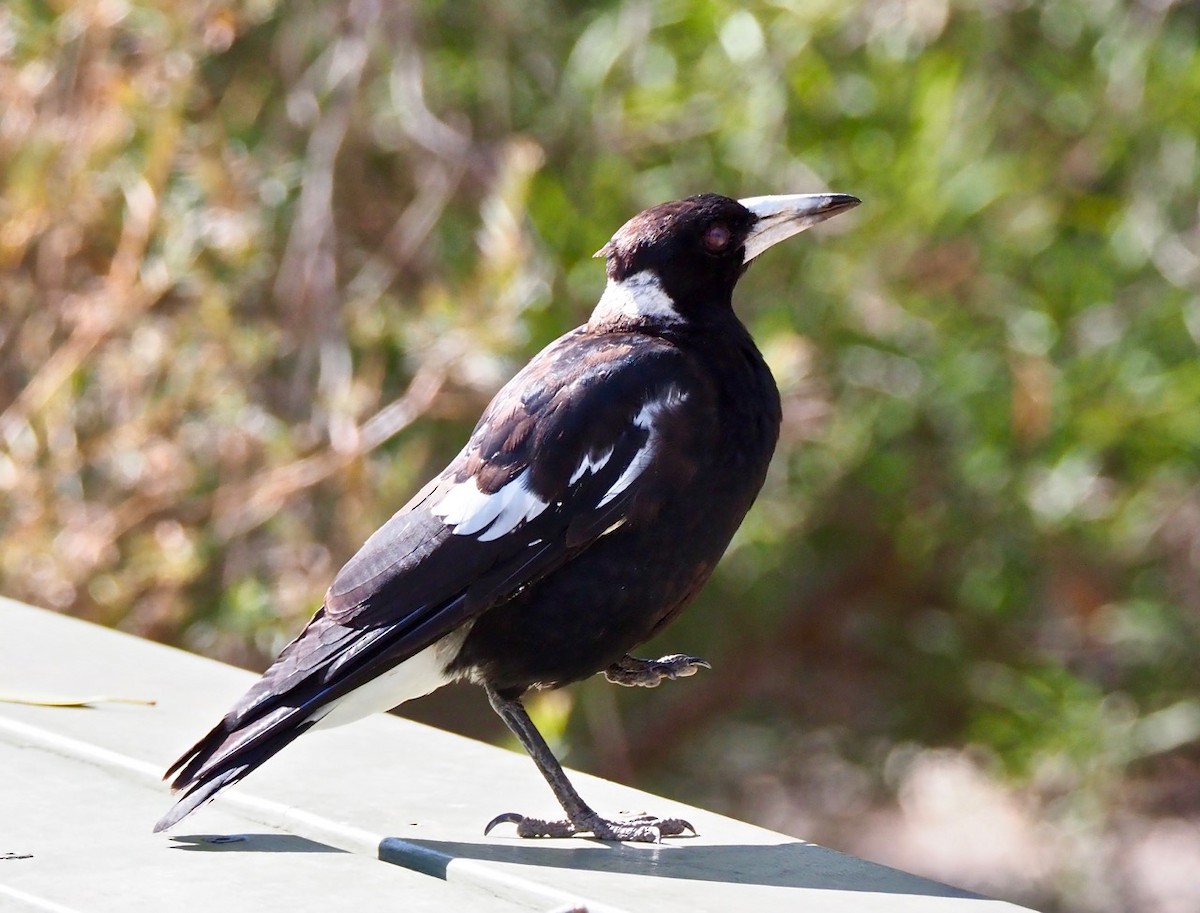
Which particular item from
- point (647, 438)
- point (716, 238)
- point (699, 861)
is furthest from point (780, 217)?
point (699, 861)

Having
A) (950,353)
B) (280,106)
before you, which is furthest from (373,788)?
(280,106)

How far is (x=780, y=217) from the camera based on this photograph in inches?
111

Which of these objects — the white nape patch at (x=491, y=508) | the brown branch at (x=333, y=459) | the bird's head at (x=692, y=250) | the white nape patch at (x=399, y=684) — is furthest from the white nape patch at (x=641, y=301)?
the brown branch at (x=333, y=459)

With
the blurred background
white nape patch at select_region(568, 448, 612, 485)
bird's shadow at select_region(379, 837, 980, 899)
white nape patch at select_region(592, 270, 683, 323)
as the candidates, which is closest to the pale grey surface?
bird's shadow at select_region(379, 837, 980, 899)

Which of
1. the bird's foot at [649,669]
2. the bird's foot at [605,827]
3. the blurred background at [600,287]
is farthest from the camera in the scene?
the blurred background at [600,287]

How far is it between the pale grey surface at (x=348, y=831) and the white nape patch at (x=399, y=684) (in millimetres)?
55

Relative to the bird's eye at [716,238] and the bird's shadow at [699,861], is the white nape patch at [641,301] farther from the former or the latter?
the bird's shadow at [699,861]

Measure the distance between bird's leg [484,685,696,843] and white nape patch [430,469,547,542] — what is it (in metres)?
0.29

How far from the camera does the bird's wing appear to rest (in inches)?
89.0

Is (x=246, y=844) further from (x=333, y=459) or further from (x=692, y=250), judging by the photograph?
(x=333, y=459)

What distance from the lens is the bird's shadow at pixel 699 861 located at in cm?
189

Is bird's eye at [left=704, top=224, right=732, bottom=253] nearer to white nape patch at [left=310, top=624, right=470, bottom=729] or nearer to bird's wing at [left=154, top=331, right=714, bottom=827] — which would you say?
bird's wing at [left=154, top=331, right=714, bottom=827]

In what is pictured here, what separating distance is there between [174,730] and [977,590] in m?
→ 2.49

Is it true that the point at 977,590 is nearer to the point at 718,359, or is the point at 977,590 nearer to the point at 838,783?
the point at 838,783
